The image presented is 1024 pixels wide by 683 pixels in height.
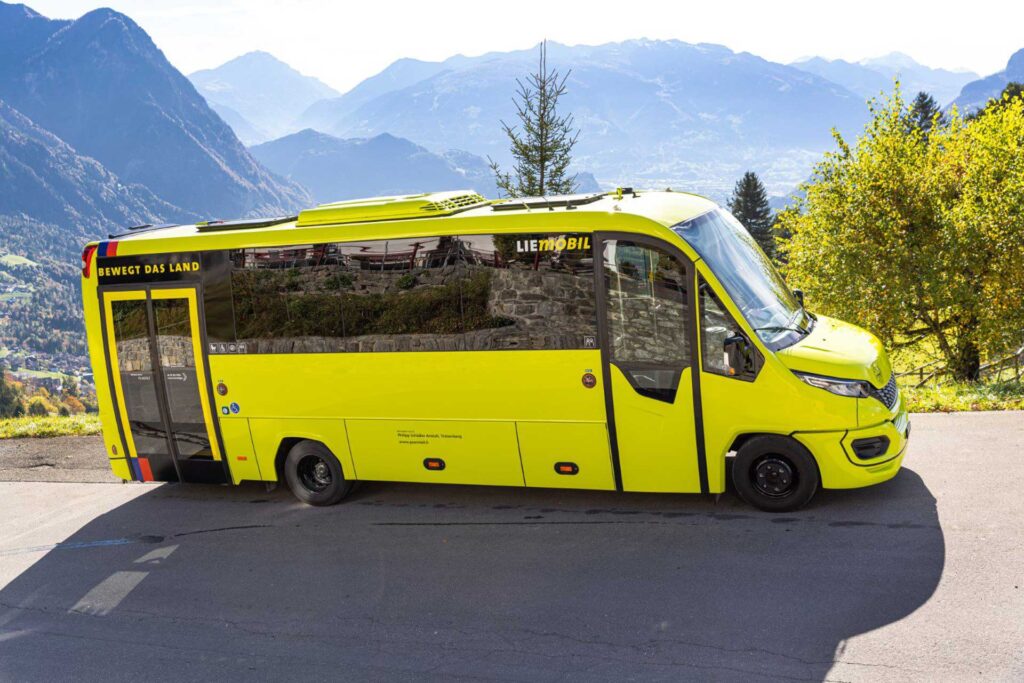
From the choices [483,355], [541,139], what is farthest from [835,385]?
[541,139]

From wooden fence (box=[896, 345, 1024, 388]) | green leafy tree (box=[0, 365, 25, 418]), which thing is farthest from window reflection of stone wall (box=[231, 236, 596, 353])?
green leafy tree (box=[0, 365, 25, 418])

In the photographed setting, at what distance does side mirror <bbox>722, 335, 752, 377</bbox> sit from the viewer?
7.41 m

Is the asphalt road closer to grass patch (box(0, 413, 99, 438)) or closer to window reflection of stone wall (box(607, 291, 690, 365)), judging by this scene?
window reflection of stone wall (box(607, 291, 690, 365))

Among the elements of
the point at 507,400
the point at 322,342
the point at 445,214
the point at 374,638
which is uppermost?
the point at 445,214

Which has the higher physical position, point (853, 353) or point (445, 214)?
point (445, 214)

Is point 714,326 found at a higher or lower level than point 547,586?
higher

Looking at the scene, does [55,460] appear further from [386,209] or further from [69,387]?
[69,387]

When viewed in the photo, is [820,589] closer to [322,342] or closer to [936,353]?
[322,342]

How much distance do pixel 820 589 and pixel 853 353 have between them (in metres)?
2.34

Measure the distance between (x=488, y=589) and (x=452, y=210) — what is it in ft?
12.6

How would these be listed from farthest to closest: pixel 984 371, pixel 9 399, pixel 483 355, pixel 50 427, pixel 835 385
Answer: pixel 9 399 < pixel 984 371 < pixel 50 427 < pixel 483 355 < pixel 835 385

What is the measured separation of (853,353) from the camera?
7781 mm

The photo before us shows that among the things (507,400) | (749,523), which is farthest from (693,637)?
(507,400)

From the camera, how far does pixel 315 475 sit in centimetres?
955
